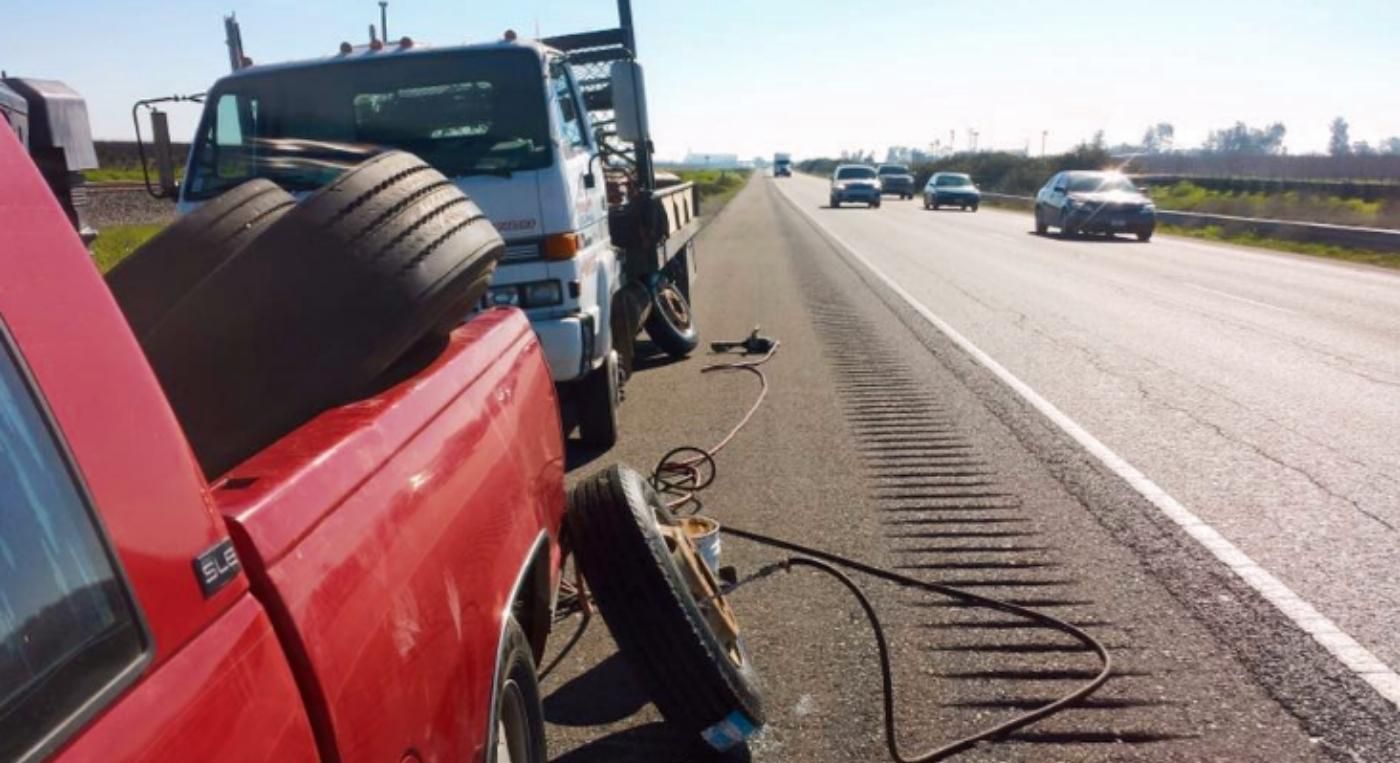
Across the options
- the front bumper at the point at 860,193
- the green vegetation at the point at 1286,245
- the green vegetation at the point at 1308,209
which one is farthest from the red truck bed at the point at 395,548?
the front bumper at the point at 860,193

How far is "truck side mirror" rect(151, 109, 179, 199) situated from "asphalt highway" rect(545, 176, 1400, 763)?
2.75 meters

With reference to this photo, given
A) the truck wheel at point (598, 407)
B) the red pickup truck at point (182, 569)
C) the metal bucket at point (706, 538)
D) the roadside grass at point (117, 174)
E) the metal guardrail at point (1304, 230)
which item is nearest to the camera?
the red pickup truck at point (182, 569)

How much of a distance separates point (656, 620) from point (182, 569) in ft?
6.66

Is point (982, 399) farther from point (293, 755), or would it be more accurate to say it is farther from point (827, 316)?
point (293, 755)

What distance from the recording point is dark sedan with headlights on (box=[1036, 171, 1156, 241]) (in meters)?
27.5

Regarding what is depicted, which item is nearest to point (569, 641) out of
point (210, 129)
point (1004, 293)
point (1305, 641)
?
point (1305, 641)

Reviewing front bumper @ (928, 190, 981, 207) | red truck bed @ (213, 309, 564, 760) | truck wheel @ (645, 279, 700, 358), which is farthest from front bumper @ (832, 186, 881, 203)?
red truck bed @ (213, 309, 564, 760)

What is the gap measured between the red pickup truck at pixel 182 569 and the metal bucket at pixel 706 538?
89.9 inches

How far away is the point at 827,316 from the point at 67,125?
11.2 metres

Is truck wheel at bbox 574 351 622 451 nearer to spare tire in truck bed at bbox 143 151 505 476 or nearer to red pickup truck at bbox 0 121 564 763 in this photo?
spare tire in truck bed at bbox 143 151 505 476

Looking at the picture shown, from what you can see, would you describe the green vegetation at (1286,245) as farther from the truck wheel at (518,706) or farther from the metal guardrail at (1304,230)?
the truck wheel at (518,706)

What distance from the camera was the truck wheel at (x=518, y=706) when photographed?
102 inches

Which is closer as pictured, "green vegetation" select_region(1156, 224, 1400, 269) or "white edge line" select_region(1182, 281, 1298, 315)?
"white edge line" select_region(1182, 281, 1298, 315)

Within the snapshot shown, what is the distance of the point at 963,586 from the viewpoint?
4.84 m
